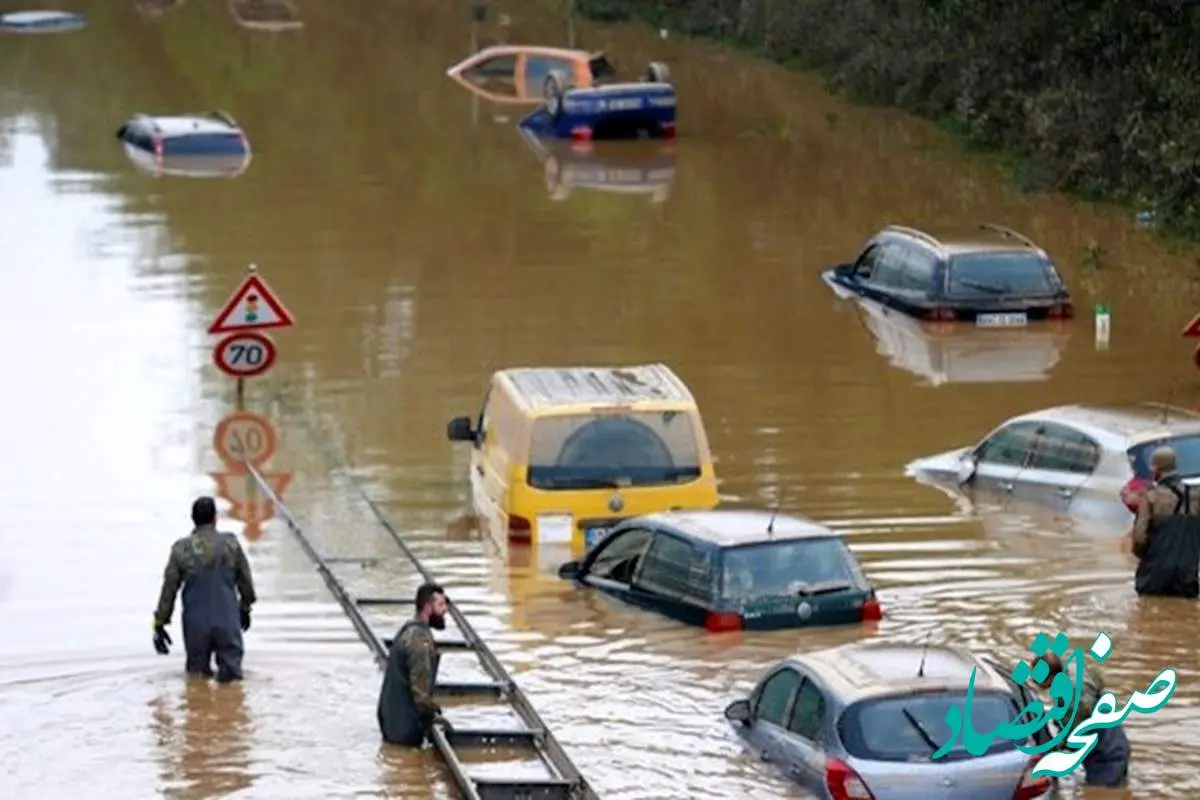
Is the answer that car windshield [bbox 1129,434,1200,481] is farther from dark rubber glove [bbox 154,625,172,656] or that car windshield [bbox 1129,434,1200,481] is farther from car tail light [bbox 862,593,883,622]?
dark rubber glove [bbox 154,625,172,656]

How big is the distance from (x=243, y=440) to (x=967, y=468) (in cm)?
774

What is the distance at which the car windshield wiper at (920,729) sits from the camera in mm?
16891

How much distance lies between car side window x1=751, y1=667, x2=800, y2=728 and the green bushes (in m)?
22.8

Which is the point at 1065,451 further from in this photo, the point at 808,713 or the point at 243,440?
the point at 808,713

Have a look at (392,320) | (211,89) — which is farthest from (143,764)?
(211,89)

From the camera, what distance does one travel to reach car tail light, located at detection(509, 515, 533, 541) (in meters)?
25.4

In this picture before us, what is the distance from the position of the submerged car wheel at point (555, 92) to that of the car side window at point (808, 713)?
42312 millimetres

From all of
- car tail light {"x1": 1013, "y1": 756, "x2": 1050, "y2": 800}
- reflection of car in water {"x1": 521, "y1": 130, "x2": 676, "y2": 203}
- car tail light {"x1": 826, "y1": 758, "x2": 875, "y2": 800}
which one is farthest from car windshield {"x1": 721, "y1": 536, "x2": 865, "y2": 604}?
reflection of car in water {"x1": 521, "y1": 130, "x2": 676, "y2": 203}

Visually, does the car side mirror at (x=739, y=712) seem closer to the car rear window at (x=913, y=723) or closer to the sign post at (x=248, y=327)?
the car rear window at (x=913, y=723)

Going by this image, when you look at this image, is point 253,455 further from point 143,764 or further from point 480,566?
point 143,764

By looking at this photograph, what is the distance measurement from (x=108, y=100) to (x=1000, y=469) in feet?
141

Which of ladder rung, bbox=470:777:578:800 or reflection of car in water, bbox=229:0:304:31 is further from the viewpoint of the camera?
reflection of car in water, bbox=229:0:304:31

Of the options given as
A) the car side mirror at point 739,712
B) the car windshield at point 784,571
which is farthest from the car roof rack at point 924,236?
the car side mirror at point 739,712

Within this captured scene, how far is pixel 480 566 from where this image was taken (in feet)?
83.4
